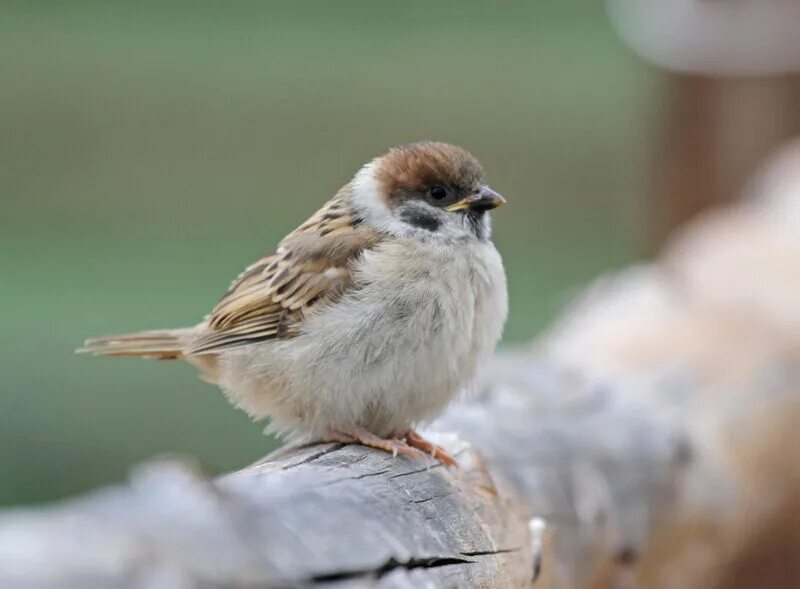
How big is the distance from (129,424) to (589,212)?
3.86m

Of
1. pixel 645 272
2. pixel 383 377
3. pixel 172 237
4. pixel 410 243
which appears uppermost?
pixel 410 243

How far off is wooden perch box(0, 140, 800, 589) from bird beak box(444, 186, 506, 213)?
1.47 ft

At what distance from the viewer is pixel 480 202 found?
9.27 feet

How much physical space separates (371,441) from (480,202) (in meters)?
0.64

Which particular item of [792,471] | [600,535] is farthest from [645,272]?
[600,535]

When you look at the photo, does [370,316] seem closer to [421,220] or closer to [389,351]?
[389,351]

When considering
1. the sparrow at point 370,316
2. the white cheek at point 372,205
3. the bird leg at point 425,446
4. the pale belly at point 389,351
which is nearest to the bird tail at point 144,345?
the sparrow at point 370,316

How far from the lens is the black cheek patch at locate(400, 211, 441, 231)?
2.80m

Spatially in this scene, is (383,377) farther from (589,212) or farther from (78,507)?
(589,212)

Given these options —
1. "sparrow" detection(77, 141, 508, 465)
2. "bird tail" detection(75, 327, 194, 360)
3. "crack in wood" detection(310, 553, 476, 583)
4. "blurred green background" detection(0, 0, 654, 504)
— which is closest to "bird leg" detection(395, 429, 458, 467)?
"sparrow" detection(77, 141, 508, 465)

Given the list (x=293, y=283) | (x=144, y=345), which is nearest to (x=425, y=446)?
(x=293, y=283)

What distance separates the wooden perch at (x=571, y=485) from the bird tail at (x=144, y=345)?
23.8 inches

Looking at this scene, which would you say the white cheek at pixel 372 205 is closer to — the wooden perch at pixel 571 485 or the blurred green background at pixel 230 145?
the wooden perch at pixel 571 485

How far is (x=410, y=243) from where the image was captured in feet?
8.95
